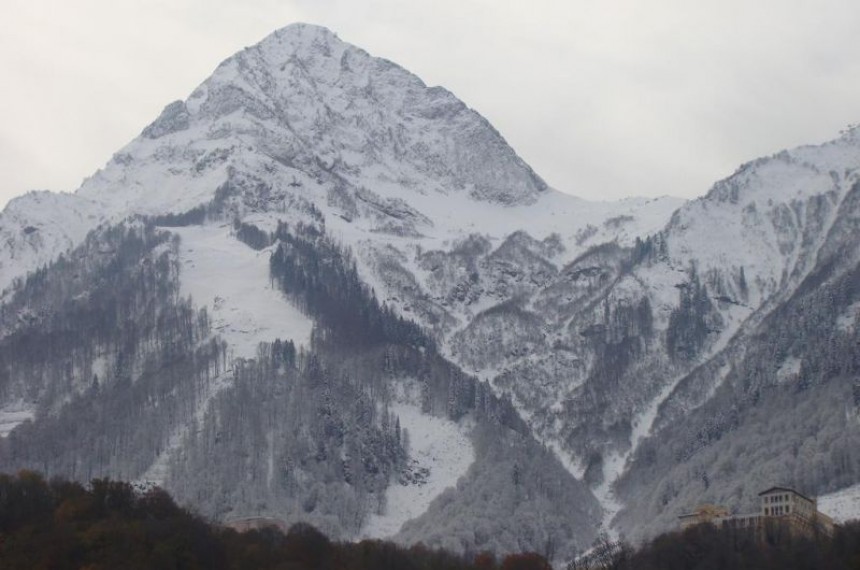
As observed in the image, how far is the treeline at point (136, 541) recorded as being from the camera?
13762 cm

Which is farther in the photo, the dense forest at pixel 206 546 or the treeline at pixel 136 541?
the dense forest at pixel 206 546

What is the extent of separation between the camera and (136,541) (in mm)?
141250

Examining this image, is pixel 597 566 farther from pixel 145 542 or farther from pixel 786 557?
pixel 145 542

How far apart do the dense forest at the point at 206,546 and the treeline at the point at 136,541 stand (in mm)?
132

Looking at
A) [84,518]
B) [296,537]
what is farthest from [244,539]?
[84,518]

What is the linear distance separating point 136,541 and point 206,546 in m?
9.28

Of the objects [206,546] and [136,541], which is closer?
[136,541]

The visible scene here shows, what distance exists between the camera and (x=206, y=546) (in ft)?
488

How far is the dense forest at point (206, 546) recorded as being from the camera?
138750mm

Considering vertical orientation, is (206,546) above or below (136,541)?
below

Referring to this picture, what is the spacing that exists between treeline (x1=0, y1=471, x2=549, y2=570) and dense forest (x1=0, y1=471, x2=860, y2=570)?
13 centimetres

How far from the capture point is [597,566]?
637 ft

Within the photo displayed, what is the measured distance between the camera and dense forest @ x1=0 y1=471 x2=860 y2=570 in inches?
5463

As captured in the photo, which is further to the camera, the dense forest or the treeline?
the dense forest
